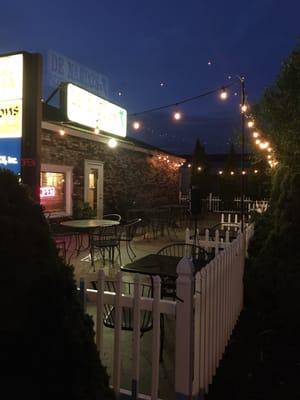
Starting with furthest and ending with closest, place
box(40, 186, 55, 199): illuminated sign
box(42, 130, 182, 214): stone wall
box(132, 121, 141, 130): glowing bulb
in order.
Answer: box(132, 121, 141, 130): glowing bulb < box(42, 130, 182, 214): stone wall < box(40, 186, 55, 199): illuminated sign

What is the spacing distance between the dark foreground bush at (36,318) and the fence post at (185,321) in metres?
0.88

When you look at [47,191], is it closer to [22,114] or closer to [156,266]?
[156,266]

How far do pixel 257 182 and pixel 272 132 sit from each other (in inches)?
623

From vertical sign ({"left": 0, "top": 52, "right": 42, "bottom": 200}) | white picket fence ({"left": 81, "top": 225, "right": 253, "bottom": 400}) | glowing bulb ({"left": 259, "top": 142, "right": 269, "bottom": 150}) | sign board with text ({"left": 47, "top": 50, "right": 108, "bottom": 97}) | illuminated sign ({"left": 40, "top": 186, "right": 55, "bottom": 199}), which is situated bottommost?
white picket fence ({"left": 81, "top": 225, "right": 253, "bottom": 400})

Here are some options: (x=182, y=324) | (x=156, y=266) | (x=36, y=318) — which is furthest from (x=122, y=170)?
(x=36, y=318)

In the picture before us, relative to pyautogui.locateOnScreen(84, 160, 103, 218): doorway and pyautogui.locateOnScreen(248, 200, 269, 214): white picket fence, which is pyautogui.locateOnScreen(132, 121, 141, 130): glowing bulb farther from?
pyautogui.locateOnScreen(248, 200, 269, 214): white picket fence

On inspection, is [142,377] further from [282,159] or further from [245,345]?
[282,159]

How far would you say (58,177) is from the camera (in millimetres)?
10516

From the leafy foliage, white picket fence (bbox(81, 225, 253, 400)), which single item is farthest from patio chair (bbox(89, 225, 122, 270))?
the leafy foliage

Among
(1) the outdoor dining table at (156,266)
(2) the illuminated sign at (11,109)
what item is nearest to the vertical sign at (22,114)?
(2) the illuminated sign at (11,109)

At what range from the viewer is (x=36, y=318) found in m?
1.56

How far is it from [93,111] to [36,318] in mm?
5298

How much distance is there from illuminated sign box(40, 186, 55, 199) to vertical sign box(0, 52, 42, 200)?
21.0ft

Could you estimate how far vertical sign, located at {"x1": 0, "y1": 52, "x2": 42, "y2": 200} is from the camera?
10.6 ft
